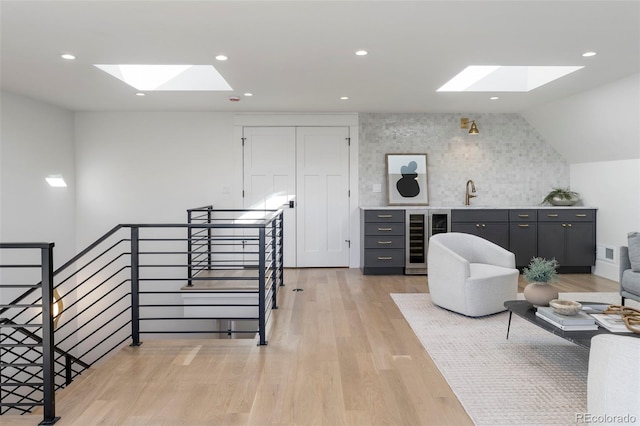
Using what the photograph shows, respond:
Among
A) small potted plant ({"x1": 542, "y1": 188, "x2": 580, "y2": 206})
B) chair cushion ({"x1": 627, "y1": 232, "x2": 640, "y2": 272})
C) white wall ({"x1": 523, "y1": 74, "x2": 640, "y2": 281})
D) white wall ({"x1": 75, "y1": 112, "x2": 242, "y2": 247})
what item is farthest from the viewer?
white wall ({"x1": 75, "y1": 112, "x2": 242, "y2": 247})

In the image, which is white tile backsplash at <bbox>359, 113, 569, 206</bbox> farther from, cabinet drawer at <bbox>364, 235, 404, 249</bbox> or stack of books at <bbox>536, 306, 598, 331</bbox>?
stack of books at <bbox>536, 306, 598, 331</bbox>

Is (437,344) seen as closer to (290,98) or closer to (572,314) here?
(572,314)

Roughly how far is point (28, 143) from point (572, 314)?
5987 millimetres

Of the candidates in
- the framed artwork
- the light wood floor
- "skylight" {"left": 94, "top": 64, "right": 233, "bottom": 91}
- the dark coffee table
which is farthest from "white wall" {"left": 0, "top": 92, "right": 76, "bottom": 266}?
the dark coffee table

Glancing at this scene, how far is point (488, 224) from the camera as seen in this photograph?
6121 mm

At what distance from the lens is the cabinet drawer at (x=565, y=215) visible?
19.9 feet

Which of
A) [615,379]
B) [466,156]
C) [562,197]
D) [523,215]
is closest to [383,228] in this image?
[466,156]

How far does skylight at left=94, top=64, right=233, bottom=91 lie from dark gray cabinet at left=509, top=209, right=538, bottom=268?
13.6 ft

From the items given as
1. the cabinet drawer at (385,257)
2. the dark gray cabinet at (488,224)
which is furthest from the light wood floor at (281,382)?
the dark gray cabinet at (488,224)

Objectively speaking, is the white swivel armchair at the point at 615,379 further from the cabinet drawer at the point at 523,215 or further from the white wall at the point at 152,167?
the white wall at the point at 152,167

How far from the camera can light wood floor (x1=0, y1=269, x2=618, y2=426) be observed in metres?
2.41

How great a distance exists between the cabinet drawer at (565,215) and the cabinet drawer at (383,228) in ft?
6.28

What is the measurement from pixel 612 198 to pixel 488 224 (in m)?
1.55

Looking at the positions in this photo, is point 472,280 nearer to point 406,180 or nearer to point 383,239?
point 383,239
